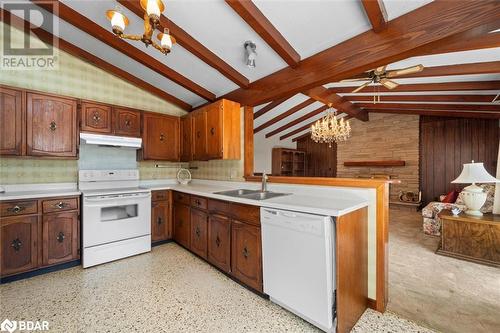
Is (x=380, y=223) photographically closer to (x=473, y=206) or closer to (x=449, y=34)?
(x=449, y=34)

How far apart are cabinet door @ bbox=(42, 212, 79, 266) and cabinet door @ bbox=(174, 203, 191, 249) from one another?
1.24 metres

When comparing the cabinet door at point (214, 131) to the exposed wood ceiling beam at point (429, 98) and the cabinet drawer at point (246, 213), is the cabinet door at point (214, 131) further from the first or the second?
the exposed wood ceiling beam at point (429, 98)

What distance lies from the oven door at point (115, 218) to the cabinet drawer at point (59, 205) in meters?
0.16

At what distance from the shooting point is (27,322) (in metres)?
1.76

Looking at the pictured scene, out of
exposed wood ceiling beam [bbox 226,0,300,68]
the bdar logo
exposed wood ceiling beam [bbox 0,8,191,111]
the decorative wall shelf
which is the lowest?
the bdar logo

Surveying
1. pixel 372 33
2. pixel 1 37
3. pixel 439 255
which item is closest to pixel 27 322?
pixel 1 37

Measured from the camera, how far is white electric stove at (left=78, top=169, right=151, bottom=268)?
268cm

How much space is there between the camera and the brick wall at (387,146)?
6.50 m

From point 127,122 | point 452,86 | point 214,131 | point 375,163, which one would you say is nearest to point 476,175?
point 452,86

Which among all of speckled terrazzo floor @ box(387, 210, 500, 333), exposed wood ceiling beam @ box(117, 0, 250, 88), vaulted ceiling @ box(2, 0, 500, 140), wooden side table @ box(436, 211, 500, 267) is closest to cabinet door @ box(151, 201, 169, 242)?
vaulted ceiling @ box(2, 0, 500, 140)

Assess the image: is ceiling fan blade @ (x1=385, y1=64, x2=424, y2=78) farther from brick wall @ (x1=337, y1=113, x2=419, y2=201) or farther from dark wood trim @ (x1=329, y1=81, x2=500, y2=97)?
brick wall @ (x1=337, y1=113, x2=419, y2=201)

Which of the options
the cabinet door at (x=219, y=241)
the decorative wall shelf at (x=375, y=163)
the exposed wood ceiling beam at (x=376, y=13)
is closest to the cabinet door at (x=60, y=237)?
the cabinet door at (x=219, y=241)

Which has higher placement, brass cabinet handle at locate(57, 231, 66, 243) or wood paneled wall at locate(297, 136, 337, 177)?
wood paneled wall at locate(297, 136, 337, 177)

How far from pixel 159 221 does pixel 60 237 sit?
1.18m
